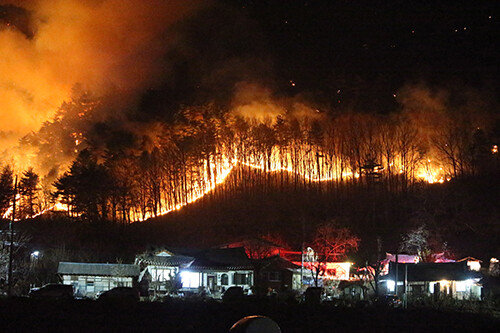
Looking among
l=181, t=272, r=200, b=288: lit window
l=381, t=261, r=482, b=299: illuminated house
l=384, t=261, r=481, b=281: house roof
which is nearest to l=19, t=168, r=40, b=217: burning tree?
l=181, t=272, r=200, b=288: lit window

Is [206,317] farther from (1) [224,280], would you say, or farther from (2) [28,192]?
(2) [28,192]

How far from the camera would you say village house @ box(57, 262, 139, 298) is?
1570 inches

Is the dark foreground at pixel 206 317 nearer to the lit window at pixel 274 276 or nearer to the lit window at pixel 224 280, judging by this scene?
the lit window at pixel 224 280

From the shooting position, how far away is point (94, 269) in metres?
40.5

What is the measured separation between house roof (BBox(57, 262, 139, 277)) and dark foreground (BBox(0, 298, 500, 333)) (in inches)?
732

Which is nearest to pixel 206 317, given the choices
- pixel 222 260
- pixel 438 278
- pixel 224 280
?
pixel 224 280

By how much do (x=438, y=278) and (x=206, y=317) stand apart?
88.8 feet

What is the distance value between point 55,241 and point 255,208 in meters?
22.1

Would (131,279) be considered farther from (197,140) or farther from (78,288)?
(197,140)

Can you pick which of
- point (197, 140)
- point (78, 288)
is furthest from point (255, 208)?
point (78, 288)

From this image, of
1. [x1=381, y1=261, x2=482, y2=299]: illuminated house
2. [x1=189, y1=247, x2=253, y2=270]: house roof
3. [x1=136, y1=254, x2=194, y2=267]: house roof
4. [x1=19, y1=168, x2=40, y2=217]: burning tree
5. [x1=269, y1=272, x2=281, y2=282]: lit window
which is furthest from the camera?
[x1=19, y1=168, x2=40, y2=217]: burning tree

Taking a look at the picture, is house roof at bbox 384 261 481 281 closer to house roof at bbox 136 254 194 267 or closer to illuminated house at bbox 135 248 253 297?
illuminated house at bbox 135 248 253 297

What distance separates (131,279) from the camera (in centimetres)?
4088

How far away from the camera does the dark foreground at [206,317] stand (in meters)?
17.0
